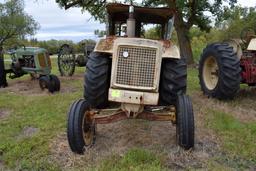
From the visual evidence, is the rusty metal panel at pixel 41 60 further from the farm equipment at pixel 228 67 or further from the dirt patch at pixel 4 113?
the farm equipment at pixel 228 67

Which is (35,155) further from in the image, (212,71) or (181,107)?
(212,71)

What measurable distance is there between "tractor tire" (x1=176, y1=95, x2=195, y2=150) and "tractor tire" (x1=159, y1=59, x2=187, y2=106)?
23.1 inches

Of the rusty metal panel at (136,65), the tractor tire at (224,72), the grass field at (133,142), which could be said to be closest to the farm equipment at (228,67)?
the tractor tire at (224,72)

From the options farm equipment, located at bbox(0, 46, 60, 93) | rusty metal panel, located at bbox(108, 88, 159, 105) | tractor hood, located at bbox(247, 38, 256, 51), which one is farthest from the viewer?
farm equipment, located at bbox(0, 46, 60, 93)

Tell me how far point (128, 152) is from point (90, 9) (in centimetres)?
1660

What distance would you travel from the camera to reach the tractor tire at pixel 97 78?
239 inches

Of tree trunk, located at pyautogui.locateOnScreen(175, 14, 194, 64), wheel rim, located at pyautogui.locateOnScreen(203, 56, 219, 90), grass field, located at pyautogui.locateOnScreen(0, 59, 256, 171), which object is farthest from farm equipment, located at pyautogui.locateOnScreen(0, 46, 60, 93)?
tree trunk, located at pyautogui.locateOnScreen(175, 14, 194, 64)

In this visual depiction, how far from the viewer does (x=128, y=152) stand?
5445 millimetres

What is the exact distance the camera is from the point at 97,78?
6074 millimetres

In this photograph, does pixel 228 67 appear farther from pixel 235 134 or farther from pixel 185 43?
pixel 185 43

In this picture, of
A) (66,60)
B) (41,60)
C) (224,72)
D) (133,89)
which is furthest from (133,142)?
(66,60)

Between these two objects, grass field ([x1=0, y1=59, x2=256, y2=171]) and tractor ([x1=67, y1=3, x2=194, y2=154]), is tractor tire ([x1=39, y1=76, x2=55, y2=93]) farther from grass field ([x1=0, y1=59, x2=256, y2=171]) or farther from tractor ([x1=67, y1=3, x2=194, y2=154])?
tractor ([x1=67, y1=3, x2=194, y2=154])

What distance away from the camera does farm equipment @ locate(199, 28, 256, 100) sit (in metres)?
8.55

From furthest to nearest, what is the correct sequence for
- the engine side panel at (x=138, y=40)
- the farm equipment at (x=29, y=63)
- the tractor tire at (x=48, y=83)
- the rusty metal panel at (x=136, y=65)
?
the farm equipment at (x=29, y=63)
the tractor tire at (x=48, y=83)
the engine side panel at (x=138, y=40)
the rusty metal panel at (x=136, y=65)
